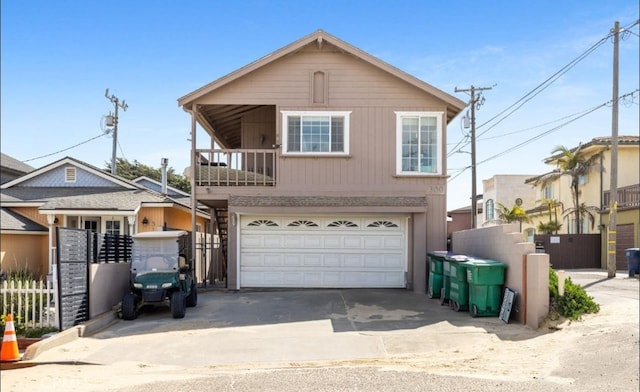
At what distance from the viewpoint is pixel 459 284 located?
12.2 m

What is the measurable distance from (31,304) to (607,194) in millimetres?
19512

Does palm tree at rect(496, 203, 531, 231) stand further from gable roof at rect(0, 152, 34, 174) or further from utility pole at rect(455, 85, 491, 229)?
gable roof at rect(0, 152, 34, 174)

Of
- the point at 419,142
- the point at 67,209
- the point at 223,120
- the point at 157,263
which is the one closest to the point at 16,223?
the point at 67,209

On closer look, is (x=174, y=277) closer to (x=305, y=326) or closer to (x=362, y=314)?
(x=305, y=326)

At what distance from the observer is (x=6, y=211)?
20812 millimetres

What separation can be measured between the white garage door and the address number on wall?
5.34 feet

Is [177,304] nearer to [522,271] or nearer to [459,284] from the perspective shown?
[459,284]

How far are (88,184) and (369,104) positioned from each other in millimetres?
12607

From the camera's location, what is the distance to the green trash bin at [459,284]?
39.5ft

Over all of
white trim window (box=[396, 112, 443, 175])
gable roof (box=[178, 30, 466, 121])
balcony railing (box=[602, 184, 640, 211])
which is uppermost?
gable roof (box=[178, 30, 466, 121])

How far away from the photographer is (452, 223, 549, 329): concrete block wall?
1020 cm

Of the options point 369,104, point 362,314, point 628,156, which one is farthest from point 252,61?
point 628,156

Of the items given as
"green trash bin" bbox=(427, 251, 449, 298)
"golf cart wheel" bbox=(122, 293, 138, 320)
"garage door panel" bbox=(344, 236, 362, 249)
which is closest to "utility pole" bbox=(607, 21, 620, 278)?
"green trash bin" bbox=(427, 251, 449, 298)

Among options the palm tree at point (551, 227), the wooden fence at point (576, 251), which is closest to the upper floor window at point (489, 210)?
the palm tree at point (551, 227)
